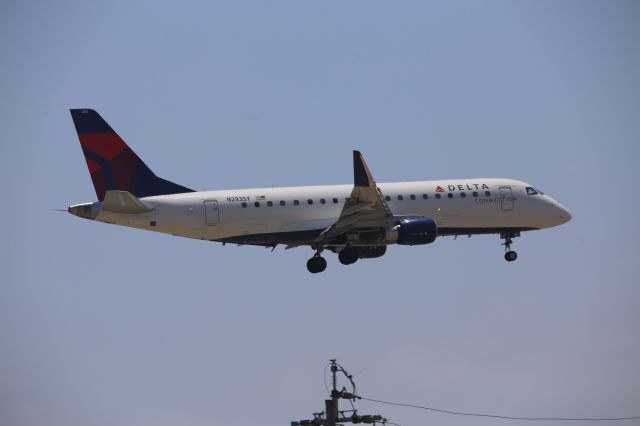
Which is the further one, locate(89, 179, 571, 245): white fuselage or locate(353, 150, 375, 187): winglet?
locate(89, 179, 571, 245): white fuselage

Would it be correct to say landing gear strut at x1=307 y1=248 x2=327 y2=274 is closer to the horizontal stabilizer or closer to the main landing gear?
the main landing gear

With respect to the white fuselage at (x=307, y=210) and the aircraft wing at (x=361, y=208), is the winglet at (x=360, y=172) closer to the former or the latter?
the aircraft wing at (x=361, y=208)

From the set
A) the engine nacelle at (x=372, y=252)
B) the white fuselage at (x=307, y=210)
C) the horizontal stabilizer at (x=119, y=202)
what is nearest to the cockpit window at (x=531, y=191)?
the white fuselage at (x=307, y=210)

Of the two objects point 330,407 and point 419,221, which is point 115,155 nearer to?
point 419,221

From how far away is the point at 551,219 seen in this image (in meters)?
81.3

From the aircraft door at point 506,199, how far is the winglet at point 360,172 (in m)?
10.1

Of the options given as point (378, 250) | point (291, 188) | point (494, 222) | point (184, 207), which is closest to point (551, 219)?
point (494, 222)

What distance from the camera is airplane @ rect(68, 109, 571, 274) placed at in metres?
72.9

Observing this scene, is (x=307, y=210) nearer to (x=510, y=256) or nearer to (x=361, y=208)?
(x=361, y=208)

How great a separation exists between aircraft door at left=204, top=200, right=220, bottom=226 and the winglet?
7.16 m

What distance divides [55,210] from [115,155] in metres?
5.25

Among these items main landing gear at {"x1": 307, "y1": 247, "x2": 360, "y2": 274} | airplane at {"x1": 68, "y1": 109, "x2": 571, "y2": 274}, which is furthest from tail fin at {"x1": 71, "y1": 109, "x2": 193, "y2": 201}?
main landing gear at {"x1": 307, "y1": 247, "x2": 360, "y2": 274}

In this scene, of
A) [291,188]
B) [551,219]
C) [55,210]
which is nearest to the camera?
[55,210]

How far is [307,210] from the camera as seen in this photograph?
75.2 meters
